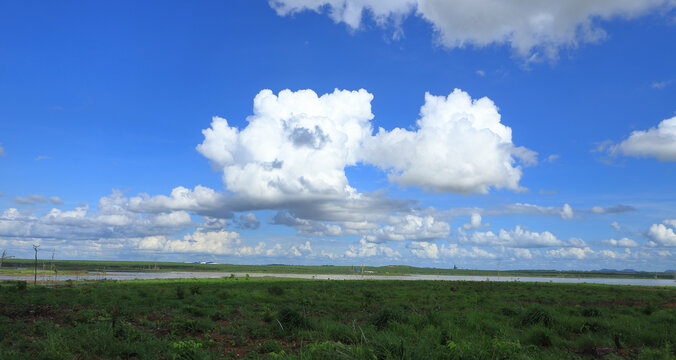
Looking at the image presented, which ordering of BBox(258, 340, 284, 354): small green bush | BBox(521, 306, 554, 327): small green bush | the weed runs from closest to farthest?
BBox(258, 340, 284, 354): small green bush < the weed < BBox(521, 306, 554, 327): small green bush

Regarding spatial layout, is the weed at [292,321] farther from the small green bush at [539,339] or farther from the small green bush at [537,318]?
the small green bush at [537,318]

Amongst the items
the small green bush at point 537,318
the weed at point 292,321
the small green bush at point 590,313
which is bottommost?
the small green bush at point 590,313

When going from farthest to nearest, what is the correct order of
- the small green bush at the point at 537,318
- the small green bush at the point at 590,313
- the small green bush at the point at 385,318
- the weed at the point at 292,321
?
the small green bush at the point at 590,313 < the small green bush at the point at 537,318 < the small green bush at the point at 385,318 < the weed at the point at 292,321

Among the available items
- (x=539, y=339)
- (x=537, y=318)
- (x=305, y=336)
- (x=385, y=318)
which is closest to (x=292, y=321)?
(x=305, y=336)

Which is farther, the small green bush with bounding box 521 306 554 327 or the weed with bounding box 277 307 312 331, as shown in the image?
the small green bush with bounding box 521 306 554 327

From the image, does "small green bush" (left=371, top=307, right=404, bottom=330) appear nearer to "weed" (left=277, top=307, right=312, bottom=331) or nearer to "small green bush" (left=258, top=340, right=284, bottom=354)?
"weed" (left=277, top=307, right=312, bottom=331)

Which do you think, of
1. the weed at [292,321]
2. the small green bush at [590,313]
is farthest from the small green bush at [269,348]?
the small green bush at [590,313]

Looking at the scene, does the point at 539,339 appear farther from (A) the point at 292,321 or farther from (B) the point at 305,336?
(A) the point at 292,321

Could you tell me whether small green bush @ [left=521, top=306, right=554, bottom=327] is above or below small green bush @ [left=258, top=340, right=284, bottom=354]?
below

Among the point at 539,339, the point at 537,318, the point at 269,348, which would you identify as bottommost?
the point at 537,318

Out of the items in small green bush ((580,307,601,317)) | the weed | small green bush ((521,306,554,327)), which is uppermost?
the weed

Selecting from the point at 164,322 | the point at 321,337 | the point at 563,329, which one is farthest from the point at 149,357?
the point at 563,329

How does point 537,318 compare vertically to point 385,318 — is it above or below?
below

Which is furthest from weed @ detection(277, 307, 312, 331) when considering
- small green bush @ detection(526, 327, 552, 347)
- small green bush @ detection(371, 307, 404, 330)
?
small green bush @ detection(526, 327, 552, 347)
